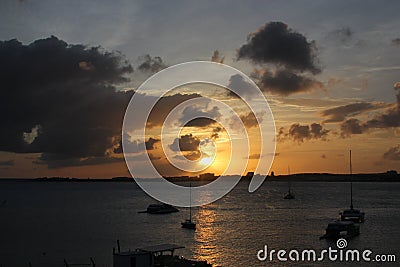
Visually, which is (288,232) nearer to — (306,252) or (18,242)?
(306,252)

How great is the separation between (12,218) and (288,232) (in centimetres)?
8977

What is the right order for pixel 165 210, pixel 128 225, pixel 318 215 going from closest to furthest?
1. pixel 128 225
2. pixel 318 215
3. pixel 165 210

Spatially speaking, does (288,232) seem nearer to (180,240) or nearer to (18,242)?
(180,240)

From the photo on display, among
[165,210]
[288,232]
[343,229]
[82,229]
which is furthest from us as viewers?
[165,210]

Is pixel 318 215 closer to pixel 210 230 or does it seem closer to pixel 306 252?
pixel 210 230

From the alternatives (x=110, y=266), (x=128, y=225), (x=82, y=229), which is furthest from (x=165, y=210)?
(x=110, y=266)

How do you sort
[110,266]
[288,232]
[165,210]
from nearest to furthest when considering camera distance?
[110,266] → [288,232] → [165,210]

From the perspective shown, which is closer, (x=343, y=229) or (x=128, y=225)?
(x=343, y=229)

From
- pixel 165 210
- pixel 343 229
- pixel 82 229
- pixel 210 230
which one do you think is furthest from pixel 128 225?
pixel 343 229

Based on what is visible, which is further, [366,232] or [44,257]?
[366,232]

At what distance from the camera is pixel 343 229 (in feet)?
290

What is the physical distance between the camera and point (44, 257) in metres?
74.6

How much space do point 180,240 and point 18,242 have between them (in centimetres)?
3173

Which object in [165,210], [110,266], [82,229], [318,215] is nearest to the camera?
[110,266]
